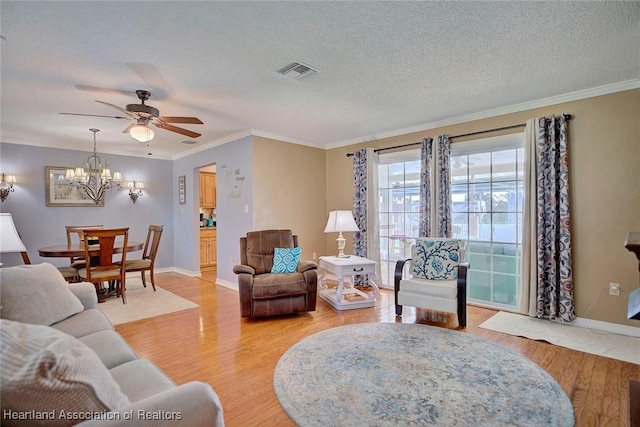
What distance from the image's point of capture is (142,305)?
4.24 meters

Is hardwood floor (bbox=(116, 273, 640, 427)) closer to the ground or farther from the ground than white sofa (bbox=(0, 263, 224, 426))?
closer to the ground

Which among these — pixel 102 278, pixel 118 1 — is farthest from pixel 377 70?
pixel 102 278

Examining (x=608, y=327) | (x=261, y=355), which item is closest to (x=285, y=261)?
(x=261, y=355)

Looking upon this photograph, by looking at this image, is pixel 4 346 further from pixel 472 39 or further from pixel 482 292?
pixel 482 292

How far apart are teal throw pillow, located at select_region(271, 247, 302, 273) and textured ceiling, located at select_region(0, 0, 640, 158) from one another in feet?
5.86

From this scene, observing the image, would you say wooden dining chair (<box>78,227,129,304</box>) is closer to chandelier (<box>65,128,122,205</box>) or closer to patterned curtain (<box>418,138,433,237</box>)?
chandelier (<box>65,128,122,205</box>)

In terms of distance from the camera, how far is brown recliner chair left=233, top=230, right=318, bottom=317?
3582 millimetres

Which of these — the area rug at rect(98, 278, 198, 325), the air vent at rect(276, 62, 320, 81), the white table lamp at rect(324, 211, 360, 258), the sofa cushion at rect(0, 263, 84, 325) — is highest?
the air vent at rect(276, 62, 320, 81)

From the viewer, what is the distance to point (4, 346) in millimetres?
769

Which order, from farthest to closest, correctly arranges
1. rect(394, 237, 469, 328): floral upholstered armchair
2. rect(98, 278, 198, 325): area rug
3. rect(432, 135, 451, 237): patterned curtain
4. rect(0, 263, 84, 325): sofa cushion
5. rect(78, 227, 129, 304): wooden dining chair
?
1. rect(432, 135, 451, 237): patterned curtain
2. rect(78, 227, 129, 304): wooden dining chair
3. rect(98, 278, 198, 325): area rug
4. rect(394, 237, 469, 328): floral upholstered armchair
5. rect(0, 263, 84, 325): sofa cushion

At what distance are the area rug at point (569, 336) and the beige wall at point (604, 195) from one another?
279 mm

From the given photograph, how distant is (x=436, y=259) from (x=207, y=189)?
5.33m

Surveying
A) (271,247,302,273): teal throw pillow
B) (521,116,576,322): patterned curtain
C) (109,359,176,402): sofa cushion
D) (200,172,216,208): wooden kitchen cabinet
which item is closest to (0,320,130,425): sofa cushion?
(109,359,176,402): sofa cushion

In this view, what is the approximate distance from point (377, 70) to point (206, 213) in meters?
5.88
